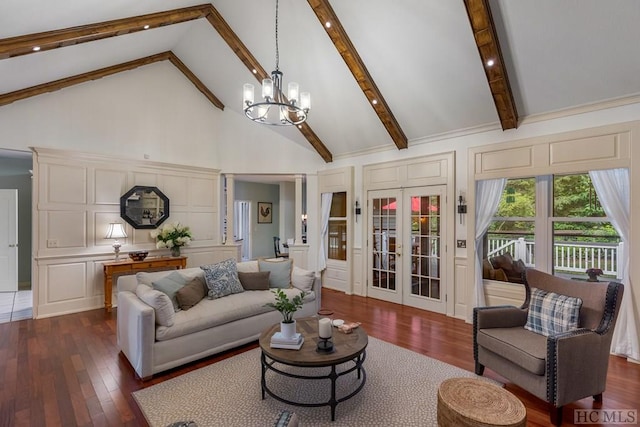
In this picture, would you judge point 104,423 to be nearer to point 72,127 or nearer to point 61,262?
point 61,262

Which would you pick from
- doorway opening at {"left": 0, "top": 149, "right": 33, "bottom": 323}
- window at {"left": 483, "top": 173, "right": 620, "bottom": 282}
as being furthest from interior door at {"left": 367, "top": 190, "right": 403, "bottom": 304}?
doorway opening at {"left": 0, "top": 149, "right": 33, "bottom": 323}

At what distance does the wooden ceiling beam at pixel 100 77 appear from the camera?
14.4 feet

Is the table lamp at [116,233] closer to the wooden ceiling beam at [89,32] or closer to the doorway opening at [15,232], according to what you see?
the doorway opening at [15,232]

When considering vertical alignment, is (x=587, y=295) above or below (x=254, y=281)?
above

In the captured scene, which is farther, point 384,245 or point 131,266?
point 384,245

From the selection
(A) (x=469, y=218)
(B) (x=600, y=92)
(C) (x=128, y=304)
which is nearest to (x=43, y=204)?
(C) (x=128, y=304)

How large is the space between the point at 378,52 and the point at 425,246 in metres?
3.13

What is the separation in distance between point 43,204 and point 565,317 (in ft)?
21.9

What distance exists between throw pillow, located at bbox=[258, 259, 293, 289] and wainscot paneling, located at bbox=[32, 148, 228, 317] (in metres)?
2.61

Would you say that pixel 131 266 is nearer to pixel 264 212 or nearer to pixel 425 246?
pixel 425 246

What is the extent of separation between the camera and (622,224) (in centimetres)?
347

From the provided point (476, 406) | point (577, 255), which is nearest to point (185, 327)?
point (476, 406)

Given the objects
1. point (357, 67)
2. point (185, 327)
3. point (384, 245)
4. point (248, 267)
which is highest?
point (357, 67)

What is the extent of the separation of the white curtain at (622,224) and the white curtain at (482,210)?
1055 millimetres
